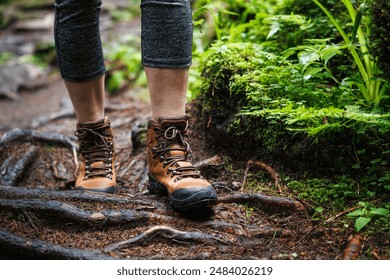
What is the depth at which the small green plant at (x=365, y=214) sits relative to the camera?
2.06 m

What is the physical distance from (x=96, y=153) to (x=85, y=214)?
71cm

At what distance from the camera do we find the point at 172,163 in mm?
2516

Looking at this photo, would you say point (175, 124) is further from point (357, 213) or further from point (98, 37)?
point (357, 213)

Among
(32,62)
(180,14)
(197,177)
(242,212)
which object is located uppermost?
(180,14)

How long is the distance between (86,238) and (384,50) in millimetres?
1909

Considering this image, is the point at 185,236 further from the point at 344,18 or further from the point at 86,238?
the point at 344,18

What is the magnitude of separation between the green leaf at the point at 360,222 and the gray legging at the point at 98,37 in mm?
1253

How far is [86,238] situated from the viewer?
2238 millimetres

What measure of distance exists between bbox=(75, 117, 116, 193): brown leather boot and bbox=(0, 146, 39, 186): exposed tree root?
2.75 ft

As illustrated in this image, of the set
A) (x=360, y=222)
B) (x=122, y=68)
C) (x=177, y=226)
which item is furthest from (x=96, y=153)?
(x=122, y=68)
